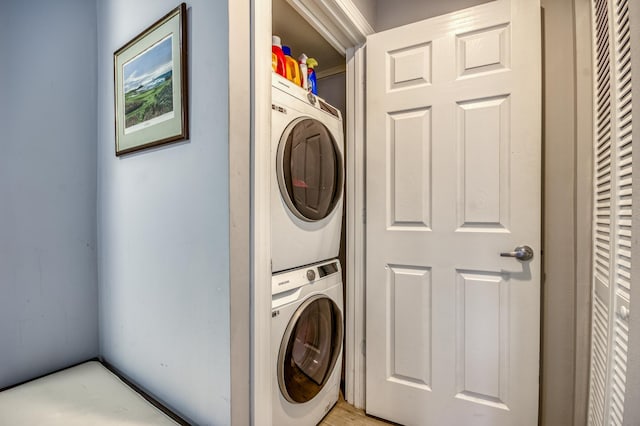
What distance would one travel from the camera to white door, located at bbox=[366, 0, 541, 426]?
123 cm

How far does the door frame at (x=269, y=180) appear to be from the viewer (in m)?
0.93

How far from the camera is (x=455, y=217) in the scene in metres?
1.36

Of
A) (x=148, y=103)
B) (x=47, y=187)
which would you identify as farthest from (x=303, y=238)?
(x=47, y=187)

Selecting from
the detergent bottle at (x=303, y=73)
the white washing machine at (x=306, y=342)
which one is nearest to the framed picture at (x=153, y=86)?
the detergent bottle at (x=303, y=73)

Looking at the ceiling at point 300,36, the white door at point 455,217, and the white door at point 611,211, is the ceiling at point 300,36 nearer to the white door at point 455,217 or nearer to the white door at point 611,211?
the white door at point 455,217

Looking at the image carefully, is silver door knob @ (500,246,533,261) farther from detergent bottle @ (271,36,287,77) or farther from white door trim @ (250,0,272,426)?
detergent bottle @ (271,36,287,77)

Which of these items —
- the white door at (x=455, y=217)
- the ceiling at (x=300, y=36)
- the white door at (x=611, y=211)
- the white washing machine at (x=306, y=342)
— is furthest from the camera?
the ceiling at (x=300, y=36)

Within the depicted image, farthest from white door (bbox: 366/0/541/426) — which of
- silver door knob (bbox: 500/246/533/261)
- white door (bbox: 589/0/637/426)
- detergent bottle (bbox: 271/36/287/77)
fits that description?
detergent bottle (bbox: 271/36/287/77)

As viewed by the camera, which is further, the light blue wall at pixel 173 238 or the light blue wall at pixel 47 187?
the light blue wall at pixel 47 187

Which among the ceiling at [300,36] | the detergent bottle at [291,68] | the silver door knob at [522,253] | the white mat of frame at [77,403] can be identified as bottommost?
the white mat of frame at [77,403]

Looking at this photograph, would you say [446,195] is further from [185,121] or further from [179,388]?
[179,388]

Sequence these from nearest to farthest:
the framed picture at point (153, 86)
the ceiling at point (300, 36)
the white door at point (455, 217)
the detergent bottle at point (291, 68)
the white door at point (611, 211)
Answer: the white door at point (611, 211) → the framed picture at point (153, 86) → the white door at point (455, 217) → the detergent bottle at point (291, 68) → the ceiling at point (300, 36)

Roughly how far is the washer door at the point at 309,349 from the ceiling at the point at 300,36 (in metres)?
1.50

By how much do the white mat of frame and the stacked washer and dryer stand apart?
50 centimetres
